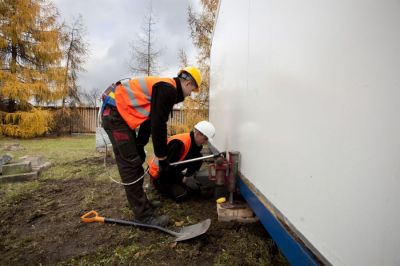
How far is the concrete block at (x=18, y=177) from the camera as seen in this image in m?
4.56

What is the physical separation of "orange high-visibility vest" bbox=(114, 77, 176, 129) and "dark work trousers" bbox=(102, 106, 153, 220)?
3.7 inches

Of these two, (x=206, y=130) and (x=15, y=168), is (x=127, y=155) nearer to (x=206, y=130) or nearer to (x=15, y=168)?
(x=206, y=130)

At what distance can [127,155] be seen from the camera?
2775 mm

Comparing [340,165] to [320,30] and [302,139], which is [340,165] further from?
[320,30]

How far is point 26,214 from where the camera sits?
10.7 ft

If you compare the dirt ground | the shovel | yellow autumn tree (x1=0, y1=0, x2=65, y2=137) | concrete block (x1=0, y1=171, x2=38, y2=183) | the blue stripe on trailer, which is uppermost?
yellow autumn tree (x1=0, y1=0, x2=65, y2=137)

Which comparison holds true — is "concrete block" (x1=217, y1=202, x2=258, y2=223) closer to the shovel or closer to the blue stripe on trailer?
the shovel

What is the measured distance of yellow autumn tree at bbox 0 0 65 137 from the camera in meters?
13.6

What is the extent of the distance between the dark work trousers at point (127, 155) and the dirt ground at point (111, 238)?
266 mm

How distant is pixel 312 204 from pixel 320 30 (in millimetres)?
780

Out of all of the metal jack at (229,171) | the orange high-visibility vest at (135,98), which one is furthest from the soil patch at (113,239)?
the orange high-visibility vest at (135,98)

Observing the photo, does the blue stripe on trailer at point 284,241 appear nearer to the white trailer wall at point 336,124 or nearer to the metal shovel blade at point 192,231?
the white trailer wall at point 336,124

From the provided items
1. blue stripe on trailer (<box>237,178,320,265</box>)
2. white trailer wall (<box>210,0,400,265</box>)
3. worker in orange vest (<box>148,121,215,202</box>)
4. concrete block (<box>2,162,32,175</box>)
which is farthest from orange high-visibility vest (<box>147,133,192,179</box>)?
concrete block (<box>2,162,32,175</box>)

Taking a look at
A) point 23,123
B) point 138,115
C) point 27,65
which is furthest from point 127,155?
point 27,65
